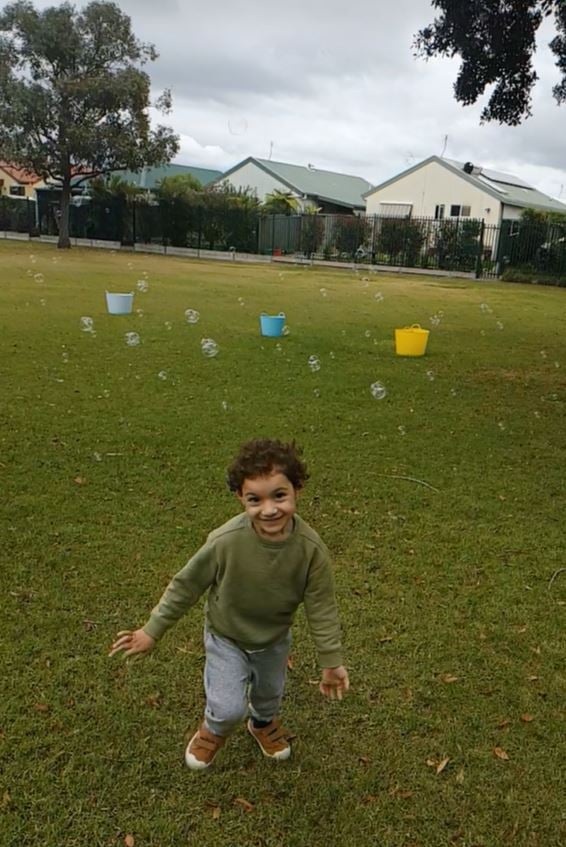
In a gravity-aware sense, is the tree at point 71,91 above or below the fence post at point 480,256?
above

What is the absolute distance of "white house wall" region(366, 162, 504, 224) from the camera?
37906 millimetres

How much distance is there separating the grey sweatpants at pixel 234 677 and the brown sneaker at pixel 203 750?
38 millimetres

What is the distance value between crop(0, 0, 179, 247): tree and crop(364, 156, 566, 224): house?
570 inches

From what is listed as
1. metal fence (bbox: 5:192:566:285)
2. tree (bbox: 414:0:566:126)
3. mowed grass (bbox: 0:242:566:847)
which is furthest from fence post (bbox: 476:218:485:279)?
mowed grass (bbox: 0:242:566:847)

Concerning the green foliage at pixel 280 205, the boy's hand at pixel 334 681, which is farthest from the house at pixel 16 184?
the boy's hand at pixel 334 681

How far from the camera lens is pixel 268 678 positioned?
7.85 ft

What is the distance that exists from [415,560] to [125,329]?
7.36 meters

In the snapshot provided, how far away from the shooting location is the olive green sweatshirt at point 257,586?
2.18 m

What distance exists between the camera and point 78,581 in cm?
342

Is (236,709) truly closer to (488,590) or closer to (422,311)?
(488,590)

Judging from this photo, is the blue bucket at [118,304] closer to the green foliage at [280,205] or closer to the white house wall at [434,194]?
the green foliage at [280,205]

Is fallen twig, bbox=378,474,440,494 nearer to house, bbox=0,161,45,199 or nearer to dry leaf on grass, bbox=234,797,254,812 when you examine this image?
dry leaf on grass, bbox=234,797,254,812

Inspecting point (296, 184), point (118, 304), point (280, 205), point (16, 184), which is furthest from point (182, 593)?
point (16, 184)

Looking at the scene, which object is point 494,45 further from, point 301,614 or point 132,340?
point 301,614
